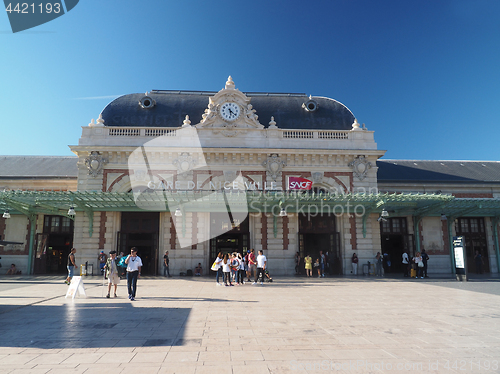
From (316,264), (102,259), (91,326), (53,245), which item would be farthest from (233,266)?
(53,245)

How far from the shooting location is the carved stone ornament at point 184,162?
22047mm

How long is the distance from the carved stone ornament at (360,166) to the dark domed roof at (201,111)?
3096 millimetres

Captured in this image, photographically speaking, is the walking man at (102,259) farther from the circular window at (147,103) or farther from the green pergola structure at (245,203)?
the circular window at (147,103)

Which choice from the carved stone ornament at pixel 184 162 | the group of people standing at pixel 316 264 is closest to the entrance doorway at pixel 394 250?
the group of people standing at pixel 316 264

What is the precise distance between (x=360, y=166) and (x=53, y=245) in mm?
21422

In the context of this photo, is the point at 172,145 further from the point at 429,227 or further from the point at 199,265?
the point at 429,227

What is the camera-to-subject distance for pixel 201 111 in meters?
24.6

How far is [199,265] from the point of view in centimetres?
2088

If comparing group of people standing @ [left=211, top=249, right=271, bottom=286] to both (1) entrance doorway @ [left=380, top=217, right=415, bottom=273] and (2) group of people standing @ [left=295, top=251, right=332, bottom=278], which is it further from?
(1) entrance doorway @ [left=380, top=217, right=415, bottom=273]

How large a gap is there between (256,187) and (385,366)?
17697 millimetres

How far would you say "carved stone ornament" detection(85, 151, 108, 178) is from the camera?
71.2ft

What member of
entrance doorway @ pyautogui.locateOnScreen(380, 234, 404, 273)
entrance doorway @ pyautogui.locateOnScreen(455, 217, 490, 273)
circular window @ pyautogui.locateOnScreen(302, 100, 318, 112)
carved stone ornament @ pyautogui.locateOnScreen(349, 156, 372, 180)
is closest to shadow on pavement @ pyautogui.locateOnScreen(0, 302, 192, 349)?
carved stone ornament @ pyautogui.locateOnScreen(349, 156, 372, 180)

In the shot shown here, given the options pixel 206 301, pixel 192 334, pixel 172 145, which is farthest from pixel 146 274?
pixel 192 334

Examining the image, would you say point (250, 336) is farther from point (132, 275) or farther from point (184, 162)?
point (184, 162)
